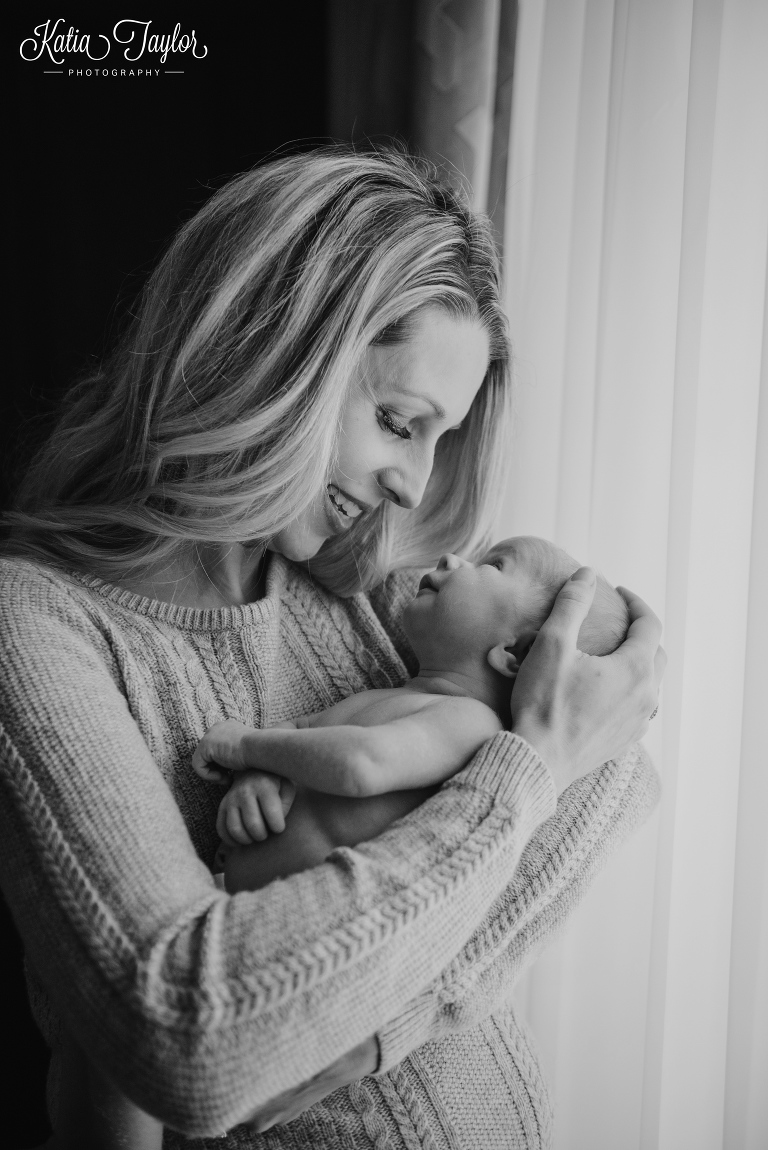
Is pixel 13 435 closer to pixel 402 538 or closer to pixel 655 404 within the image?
pixel 402 538

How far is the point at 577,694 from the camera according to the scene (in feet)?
3.96

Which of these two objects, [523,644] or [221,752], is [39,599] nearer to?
[221,752]

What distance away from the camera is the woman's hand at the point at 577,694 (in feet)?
3.87

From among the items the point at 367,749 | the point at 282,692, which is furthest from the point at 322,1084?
the point at 282,692

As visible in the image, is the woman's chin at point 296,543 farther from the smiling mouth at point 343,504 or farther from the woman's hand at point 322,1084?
the woman's hand at point 322,1084

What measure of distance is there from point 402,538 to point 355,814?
2.47 ft

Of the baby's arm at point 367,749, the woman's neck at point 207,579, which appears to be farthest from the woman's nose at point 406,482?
the baby's arm at point 367,749

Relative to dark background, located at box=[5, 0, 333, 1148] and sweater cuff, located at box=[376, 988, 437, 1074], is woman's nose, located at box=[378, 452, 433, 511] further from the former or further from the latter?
dark background, located at box=[5, 0, 333, 1148]

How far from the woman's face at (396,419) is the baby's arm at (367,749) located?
1.22ft

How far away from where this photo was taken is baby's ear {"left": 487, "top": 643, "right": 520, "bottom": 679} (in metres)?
1.30

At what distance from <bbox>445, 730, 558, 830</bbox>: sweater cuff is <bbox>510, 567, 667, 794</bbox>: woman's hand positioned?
0.04 meters

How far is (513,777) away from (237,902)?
38 centimetres

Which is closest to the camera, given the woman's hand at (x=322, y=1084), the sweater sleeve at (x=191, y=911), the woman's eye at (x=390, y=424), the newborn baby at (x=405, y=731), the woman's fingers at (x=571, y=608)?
the sweater sleeve at (x=191, y=911)

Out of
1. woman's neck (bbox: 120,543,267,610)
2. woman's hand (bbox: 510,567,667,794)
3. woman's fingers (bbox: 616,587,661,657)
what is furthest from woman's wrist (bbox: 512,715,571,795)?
woman's neck (bbox: 120,543,267,610)
